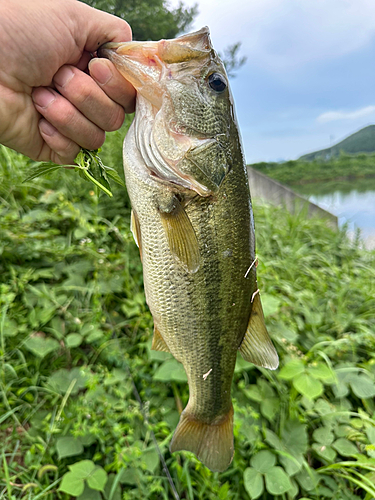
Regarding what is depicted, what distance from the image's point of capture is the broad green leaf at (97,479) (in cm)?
157

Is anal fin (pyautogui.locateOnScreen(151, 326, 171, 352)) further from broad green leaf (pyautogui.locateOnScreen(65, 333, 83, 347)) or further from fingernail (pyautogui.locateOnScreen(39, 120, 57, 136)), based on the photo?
fingernail (pyautogui.locateOnScreen(39, 120, 57, 136))

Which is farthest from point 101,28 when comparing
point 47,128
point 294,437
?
point 294,437

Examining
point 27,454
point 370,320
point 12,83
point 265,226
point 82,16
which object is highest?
point 82,16

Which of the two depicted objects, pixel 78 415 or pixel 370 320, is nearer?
pixel 78 415

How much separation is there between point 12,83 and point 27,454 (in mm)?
1931

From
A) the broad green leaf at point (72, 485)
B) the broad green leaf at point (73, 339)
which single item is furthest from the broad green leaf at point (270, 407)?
the broad green leaf at point (73, 339)

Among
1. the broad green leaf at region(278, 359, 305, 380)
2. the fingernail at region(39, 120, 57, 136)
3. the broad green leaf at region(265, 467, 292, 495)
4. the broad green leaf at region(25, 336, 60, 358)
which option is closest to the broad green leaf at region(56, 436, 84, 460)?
the broad green leaf at region(25, 336, 60, 358)

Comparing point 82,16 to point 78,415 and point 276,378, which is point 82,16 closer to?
point 78,415

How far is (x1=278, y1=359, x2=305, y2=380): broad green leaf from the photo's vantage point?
199cm

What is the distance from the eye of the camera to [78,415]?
1777 millimetres

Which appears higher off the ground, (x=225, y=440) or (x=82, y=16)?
(x=82, y=16)

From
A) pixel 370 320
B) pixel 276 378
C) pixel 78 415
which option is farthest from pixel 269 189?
pixel 78 415

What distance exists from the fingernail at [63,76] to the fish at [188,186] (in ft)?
0.48

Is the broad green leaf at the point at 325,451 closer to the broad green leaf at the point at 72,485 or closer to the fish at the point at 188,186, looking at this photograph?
the fish at the point at 188,186
